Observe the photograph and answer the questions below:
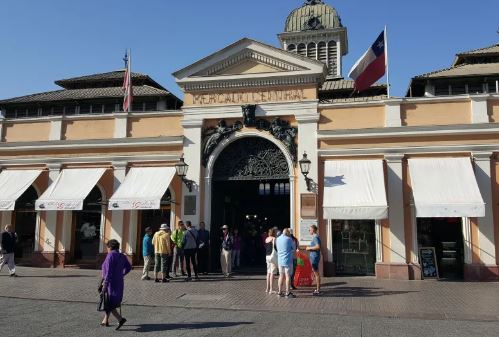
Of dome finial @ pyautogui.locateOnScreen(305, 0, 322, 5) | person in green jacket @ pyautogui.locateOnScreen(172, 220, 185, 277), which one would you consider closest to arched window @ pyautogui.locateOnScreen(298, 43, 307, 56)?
dome finial @ pyautogui.locateOnScreen(305, 0, 322, 5)

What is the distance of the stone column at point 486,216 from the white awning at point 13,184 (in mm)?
15627

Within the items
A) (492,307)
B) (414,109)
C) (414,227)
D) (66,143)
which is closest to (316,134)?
(414,109)

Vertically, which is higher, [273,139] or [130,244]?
[273,139]

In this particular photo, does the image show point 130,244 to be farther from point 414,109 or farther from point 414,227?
point 414,109

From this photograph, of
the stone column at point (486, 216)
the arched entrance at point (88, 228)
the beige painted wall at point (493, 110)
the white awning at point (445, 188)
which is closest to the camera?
the white awning at point (445, 188)

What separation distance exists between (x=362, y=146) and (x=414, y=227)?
3.10m

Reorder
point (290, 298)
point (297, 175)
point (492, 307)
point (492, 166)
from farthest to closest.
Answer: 1. point (297, 175)
2. point (492, 166)
3. point (290, 298)
4. point (492, 307)

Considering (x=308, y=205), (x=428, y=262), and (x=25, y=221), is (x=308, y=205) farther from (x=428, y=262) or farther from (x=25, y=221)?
(x=25, y=221)

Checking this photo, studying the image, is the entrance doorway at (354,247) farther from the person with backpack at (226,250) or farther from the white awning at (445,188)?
the person with backpack at (226,250)

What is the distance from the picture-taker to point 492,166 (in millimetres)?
14367

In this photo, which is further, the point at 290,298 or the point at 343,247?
the point at 343,247

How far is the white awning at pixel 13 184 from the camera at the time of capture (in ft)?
53.8

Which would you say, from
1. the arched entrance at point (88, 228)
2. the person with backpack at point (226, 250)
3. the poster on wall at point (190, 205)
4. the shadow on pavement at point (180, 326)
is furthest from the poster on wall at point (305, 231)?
the arched entrance at point (88, 228)

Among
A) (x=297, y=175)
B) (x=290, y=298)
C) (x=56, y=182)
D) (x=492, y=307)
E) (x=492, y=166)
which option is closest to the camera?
(x=492, y=307)
